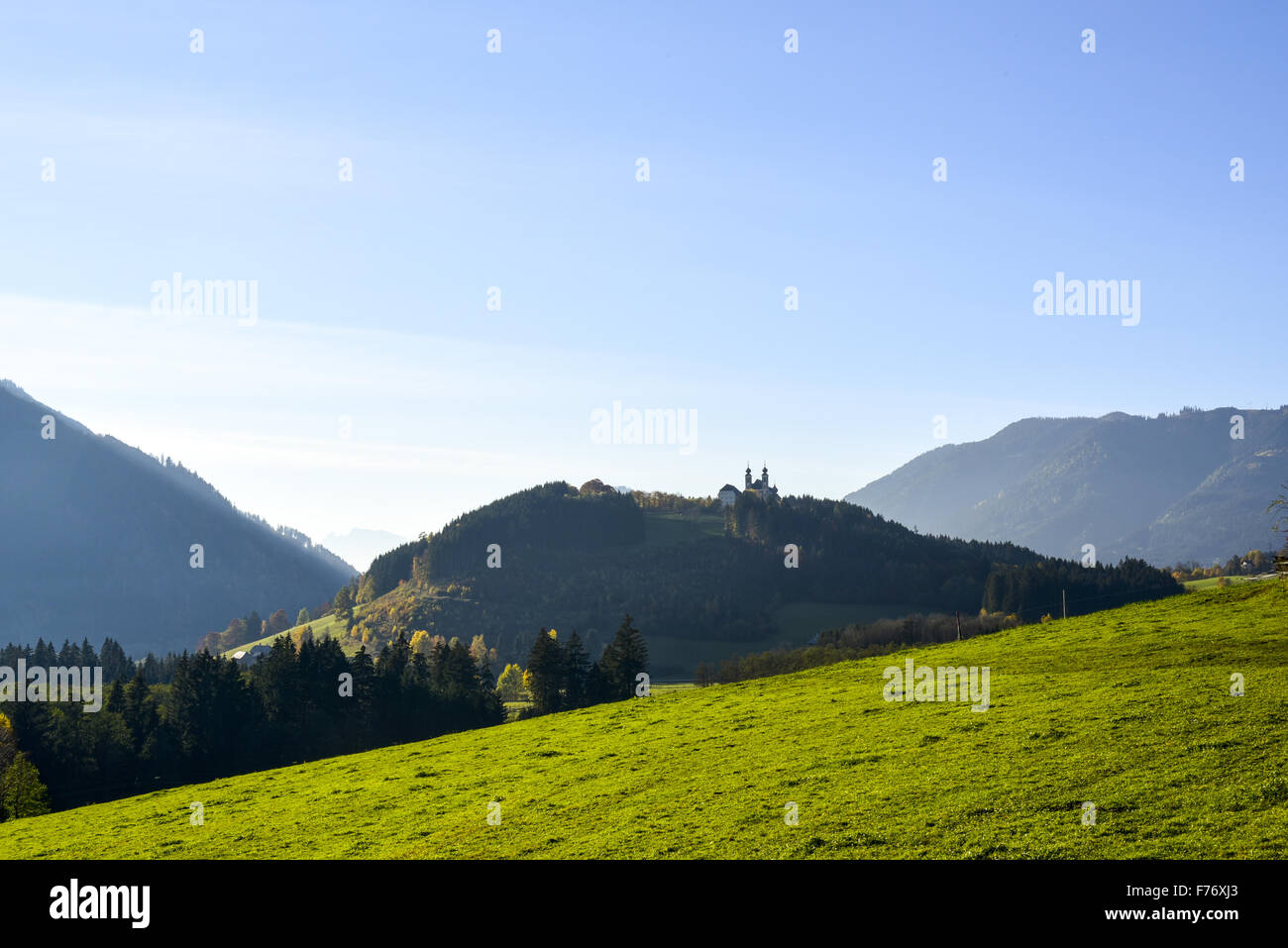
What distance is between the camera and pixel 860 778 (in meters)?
33.0

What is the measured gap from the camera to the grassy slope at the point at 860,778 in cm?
2575

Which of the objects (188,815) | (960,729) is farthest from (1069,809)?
(188,815)

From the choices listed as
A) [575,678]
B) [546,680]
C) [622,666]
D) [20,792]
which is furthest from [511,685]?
[20,792]

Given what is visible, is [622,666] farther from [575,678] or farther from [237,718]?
[237,718]

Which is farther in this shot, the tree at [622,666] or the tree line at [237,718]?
the tree at [622,666]

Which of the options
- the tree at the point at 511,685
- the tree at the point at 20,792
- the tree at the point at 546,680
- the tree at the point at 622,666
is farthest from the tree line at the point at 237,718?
the tree at the point at 511,685

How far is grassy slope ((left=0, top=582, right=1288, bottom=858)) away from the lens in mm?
25750

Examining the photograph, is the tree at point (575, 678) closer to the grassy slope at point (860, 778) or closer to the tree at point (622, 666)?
the tree at point (622, 666)

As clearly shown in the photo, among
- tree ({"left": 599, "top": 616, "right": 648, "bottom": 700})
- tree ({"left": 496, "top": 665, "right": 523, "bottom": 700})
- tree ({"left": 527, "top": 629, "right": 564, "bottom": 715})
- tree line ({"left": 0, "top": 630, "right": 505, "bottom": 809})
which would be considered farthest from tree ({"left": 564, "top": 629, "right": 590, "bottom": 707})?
tree ({"left": 496, "top": 665, "right": 523, "bottom": 700})
